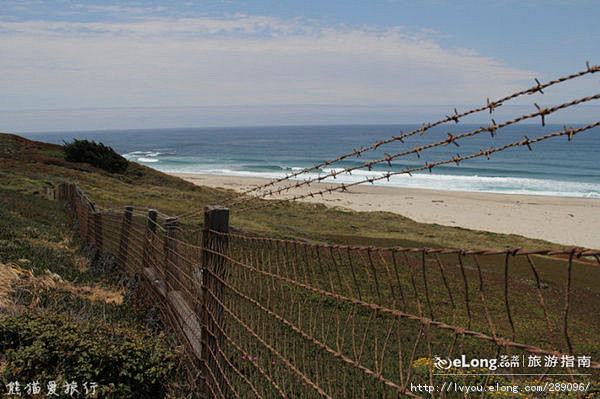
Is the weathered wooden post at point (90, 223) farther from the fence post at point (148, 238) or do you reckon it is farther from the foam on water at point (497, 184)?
the foam on water at point (497, 184)

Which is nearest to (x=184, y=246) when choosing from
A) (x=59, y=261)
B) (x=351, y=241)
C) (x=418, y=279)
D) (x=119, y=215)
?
(x=59, y=261)

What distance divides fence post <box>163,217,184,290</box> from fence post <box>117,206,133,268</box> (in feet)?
7.93

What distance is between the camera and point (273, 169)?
68000 millimetres

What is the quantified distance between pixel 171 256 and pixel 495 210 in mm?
34456

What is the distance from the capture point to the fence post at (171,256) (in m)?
5.16

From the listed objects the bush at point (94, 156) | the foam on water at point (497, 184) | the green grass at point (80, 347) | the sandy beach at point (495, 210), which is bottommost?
the sandy beach at point (495, 210)

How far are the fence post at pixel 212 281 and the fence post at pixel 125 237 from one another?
4.41 m

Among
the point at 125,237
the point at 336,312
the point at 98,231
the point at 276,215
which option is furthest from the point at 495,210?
the point at 336,312

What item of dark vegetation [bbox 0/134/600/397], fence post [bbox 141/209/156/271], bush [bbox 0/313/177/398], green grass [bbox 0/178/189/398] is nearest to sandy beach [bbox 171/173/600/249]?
dark vegetation [bbox 0/134/600/397]

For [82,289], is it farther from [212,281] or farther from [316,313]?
[316,313]

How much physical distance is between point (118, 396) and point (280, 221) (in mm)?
19229

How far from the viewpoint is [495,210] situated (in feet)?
116

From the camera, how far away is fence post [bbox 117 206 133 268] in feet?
25.3

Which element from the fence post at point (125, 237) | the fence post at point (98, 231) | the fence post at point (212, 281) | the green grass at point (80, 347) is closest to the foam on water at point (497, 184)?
the fence post at point (98, 231)
